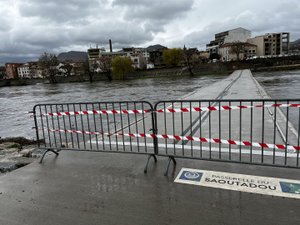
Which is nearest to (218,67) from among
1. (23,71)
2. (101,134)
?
(101,134)

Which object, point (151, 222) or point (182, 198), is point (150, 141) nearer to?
point (182, 198)

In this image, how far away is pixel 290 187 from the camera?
11.4 feet

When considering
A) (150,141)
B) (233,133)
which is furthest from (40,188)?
(233,133)

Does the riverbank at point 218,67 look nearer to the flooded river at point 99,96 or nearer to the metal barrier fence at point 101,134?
the flooded river at point 99,96

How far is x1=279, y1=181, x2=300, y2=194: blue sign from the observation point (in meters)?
3.38

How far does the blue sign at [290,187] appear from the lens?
11.1ft

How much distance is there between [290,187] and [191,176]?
4.72 ft

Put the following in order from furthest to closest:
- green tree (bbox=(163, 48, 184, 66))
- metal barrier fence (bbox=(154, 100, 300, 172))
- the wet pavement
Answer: green tree (bbox=(163, 48, 184, 66))
metal barrier fence (bbox=(154, 100, 300, 172))
the wet pavement

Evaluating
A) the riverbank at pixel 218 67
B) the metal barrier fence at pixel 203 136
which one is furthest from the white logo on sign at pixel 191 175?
the riverbank at pixel 218 67

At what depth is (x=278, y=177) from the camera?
3783 millimetres

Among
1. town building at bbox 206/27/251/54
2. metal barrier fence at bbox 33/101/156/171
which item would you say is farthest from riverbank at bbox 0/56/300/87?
metal barrier fence at bbox 33/101/156/171

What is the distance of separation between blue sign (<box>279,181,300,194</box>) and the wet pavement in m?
0.23

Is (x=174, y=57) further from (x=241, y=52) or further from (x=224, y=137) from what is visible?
Answer: (x=224, y=137)

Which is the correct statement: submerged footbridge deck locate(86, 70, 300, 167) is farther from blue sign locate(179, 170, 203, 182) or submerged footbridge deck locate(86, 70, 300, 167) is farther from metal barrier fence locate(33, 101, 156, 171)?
blue sign locate(179, 170, 203, 182)
